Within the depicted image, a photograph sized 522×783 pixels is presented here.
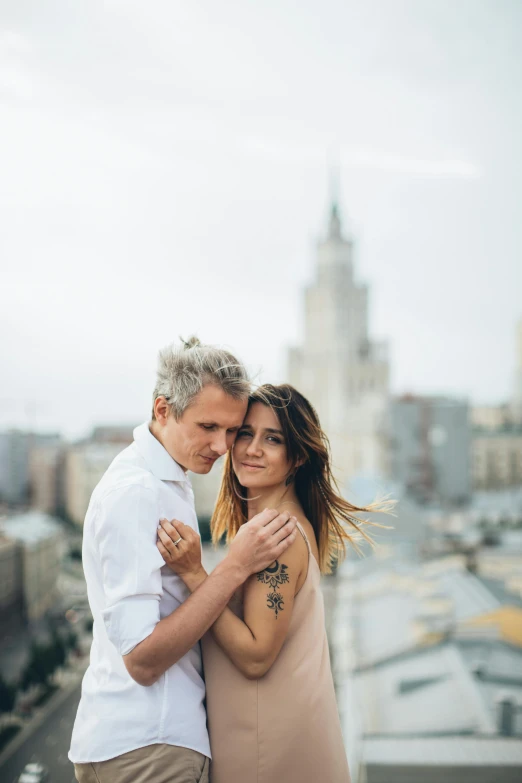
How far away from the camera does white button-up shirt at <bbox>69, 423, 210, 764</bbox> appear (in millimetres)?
948

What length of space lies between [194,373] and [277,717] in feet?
1.91

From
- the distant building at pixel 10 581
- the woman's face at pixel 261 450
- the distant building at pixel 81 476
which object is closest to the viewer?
the woman's face at pixel 261 450

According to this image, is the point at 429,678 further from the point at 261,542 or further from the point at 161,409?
the point at 161,409

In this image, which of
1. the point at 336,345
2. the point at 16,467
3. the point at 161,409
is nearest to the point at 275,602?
the point at 161,409

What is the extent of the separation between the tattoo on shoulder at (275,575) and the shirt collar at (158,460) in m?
0.21

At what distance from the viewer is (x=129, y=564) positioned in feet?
3.13

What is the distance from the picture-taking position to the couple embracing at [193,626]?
965 mm

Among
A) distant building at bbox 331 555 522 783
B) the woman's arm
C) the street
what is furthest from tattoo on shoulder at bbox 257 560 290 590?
the street

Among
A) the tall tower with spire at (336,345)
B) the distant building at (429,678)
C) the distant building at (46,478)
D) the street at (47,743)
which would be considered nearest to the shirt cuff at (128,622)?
the distant building at (429,678)

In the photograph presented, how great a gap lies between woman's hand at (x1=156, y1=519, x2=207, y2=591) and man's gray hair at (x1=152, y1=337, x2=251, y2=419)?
19 cm

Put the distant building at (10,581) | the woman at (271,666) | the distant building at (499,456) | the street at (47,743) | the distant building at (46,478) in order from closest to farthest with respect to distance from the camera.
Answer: the woman at (271,666) < the street at (47,743) < the distant building at (10,581) < the distant building at (46,478) < the distant building at (499,456)

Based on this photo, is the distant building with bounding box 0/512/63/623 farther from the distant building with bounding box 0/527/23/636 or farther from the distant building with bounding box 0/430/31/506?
the distant building with bounding box 0/430/31/506

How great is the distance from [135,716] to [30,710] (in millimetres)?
6062

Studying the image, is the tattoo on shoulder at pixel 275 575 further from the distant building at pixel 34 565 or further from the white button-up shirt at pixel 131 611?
the distant building at pixel 34 565
